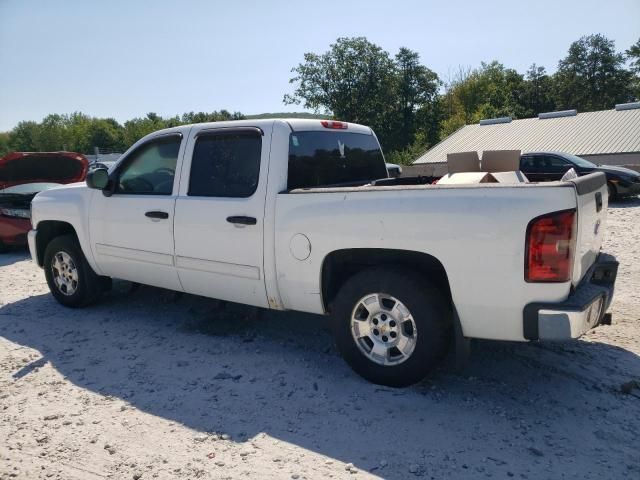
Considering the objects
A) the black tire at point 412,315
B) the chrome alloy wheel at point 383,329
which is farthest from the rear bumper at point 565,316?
the chrome alloy wheel at point 383,329

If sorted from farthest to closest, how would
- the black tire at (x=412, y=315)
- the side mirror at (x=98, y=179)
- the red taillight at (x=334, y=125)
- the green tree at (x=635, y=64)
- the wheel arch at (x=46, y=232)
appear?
the green tree at (x=635, y=64)
the wheel arch at (x=46, y=232)
the side mirror at (x=98, y=179)
the red taillight at (x=334, y=125)
the black tire at (x=412, y=315)

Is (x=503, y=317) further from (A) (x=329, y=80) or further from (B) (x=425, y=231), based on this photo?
(A) (x=329, y=80)

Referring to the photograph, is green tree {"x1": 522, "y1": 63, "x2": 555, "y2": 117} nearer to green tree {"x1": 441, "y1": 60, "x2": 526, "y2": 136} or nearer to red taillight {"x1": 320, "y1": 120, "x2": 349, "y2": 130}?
green tree {"x1": 441, "y1": 60, "x2": 526, "y2": 136}

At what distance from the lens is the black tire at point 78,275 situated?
5406 mm

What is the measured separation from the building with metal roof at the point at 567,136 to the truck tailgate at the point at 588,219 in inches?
822

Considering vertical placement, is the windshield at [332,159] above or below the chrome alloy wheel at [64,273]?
above

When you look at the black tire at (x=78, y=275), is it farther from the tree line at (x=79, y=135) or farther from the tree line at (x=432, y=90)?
the tree line at (x=79, y=135)

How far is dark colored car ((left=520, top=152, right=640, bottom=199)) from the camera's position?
526 inches

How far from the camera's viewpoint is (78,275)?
5441 mm

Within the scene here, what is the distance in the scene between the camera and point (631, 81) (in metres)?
62.5

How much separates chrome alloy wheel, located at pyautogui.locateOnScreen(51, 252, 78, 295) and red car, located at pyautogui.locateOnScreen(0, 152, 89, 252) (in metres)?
4.22

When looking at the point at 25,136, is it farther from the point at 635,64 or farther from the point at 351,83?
the point at 635,64

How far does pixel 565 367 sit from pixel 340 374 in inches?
67.6

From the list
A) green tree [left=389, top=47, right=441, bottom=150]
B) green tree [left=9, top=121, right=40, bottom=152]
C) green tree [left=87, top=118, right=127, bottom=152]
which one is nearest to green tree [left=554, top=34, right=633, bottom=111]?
green tree [left=389, top=47, right=441, bottom=150]
